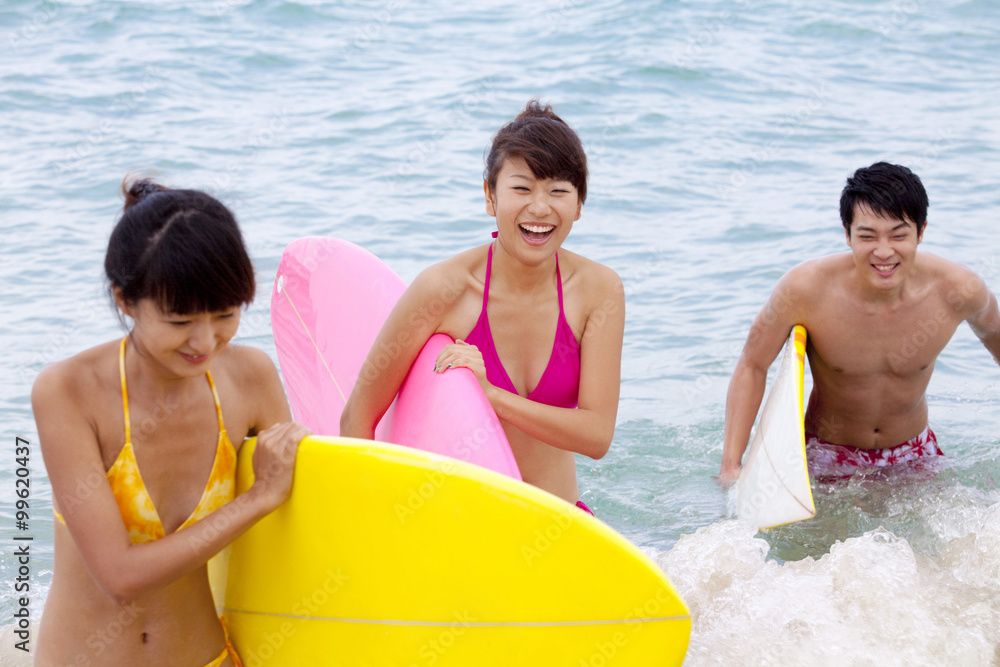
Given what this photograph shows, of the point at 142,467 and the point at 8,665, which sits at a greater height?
the point at 142,467

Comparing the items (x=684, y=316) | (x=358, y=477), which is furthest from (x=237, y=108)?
(x=358, y=477)

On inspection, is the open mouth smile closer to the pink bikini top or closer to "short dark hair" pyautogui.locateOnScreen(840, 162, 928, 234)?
the pink bikini top

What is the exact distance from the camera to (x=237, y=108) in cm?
927

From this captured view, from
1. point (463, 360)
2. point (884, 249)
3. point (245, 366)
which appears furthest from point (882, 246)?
point (245, 366)

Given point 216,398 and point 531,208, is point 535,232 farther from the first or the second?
point 216,398

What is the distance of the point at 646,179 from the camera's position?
7824 mm

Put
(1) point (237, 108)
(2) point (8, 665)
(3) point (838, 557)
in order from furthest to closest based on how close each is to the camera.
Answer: (1) point (237, 108)
(3) point (838, 557)
(2) point (8, 665)

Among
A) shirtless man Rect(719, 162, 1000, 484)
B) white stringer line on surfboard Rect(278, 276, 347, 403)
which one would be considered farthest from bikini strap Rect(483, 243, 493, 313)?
shirtless man Rect(719, 162, 1000, 484)

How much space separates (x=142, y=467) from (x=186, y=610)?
0.96ft

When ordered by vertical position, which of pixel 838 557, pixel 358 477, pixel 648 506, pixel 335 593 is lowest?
pixel 648 506

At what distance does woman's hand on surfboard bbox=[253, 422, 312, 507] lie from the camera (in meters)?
1.76

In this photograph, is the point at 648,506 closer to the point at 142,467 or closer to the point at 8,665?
the point at 8,665

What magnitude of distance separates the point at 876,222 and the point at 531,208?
1.34 metres

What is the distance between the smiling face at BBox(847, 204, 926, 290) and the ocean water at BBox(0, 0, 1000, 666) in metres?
0.80
